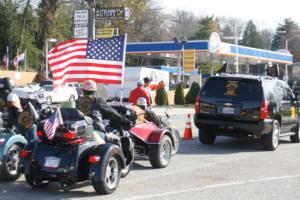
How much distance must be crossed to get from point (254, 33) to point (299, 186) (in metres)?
138

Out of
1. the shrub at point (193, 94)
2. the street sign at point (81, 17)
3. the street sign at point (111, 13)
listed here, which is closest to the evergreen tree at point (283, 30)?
the shrub at point (193, 94)

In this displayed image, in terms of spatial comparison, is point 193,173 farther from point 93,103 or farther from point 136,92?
point 136,92

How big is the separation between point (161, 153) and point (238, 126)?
3.54m

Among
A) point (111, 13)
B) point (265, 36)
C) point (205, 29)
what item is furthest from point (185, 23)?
point (111, 13)

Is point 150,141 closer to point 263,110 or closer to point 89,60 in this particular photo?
point 89,60

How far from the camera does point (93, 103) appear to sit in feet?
28.6

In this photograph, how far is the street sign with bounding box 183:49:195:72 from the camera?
45.2m

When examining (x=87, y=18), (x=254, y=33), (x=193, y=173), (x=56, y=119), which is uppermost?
(x=254, y=33)

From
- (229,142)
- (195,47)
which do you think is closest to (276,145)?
(229,142)

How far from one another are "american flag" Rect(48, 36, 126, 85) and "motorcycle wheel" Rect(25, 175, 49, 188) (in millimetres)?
3511

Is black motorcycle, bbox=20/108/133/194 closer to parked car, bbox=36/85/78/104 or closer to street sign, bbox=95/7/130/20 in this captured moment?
street sign, bbox=95/7/130/20

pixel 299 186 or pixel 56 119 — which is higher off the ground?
pixel 56 119

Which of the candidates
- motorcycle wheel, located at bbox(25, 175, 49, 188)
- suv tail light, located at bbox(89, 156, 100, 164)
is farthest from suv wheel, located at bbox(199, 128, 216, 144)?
suv tail light, located at bbox(89, 156, 100, 164)

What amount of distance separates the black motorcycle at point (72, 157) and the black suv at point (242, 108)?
232 inches
